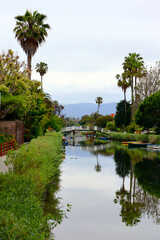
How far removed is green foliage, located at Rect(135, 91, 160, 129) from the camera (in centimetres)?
6175

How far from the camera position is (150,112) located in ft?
208

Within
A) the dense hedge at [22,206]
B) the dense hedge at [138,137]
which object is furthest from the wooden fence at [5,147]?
the dense hedge at [138,137]

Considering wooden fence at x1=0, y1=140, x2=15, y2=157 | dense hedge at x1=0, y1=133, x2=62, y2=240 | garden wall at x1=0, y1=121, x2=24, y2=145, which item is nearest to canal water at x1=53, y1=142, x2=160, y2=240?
dense hedge at x1=0, y1=133, x2=62, y2=240

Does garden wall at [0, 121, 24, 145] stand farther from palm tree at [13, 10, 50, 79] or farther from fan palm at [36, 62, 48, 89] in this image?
fan palm at [36, 62, 48, 89]

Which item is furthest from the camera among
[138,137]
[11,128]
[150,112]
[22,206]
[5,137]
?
[138,137]

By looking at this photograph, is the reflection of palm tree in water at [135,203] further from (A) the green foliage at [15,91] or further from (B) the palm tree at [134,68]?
(B) the palm tree at [134,68]

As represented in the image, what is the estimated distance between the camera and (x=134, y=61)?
7812cm

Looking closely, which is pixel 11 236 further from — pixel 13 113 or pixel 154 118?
pixel 154 118

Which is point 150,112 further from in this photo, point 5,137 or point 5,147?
point 5,147

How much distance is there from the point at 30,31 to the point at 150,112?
2927cm

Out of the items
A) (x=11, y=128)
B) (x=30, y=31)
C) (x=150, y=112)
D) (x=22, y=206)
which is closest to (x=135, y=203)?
(x=22, y=206)

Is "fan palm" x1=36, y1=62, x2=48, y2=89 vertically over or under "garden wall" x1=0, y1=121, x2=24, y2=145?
over

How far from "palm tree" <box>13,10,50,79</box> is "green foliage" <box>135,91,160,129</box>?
2529 cm

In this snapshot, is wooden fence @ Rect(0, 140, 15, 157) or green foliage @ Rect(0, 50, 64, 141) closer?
wooden fence @ Rect(0, 140, 15, 157)
